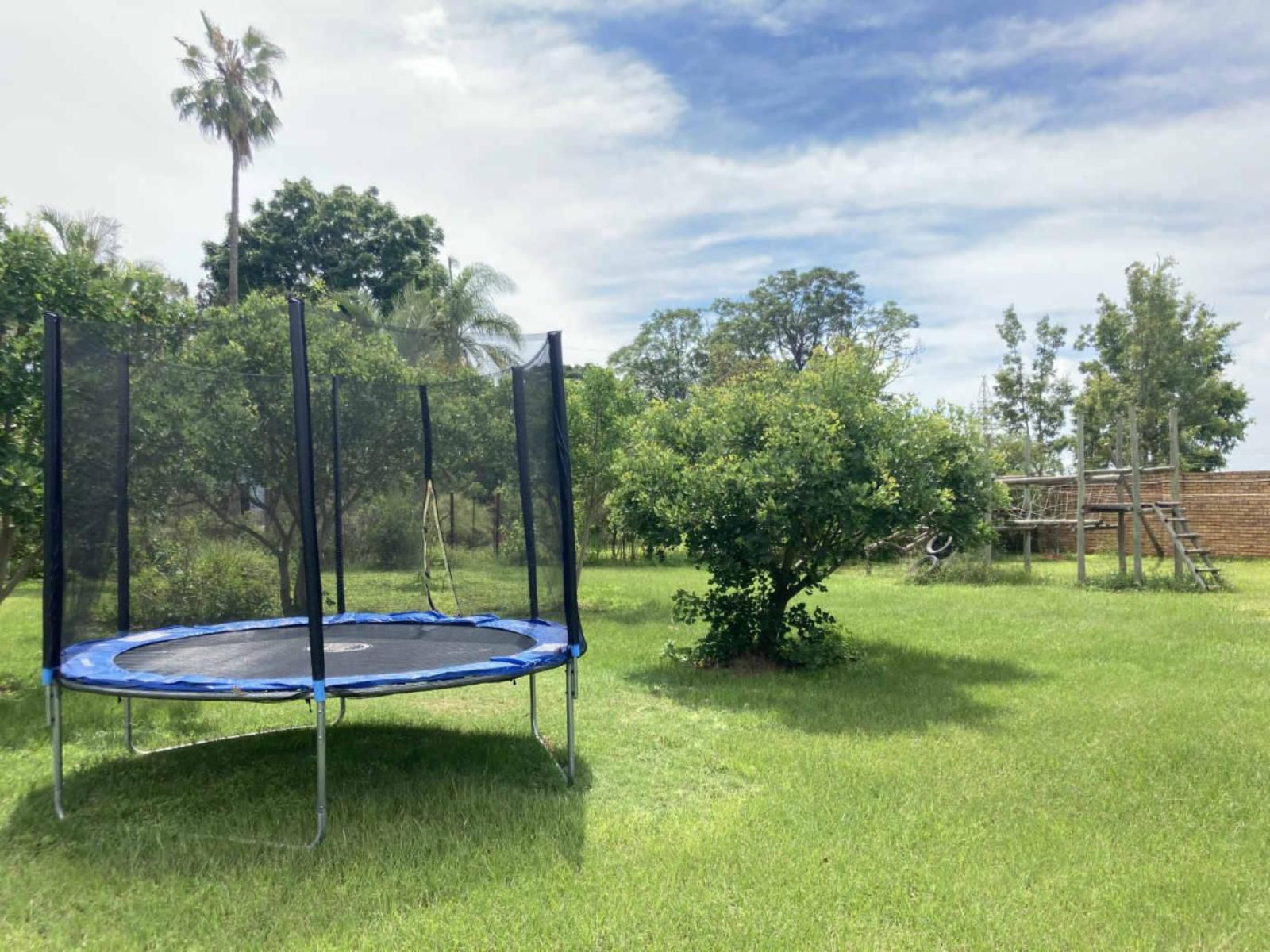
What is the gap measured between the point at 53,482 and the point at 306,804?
1460 mm

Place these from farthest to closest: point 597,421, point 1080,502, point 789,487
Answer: point 1080,502, point 597,421, point 789,487

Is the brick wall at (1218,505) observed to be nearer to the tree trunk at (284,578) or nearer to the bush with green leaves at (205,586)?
the tree trunk at (284,578)

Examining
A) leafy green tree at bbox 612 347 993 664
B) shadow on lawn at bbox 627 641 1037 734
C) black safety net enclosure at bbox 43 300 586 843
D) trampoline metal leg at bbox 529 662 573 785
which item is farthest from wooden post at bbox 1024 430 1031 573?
trampoline metal leg at bbox 529 662 573 785

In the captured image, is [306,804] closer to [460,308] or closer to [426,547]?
[426,547]

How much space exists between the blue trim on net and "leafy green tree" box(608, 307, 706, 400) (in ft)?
74.9

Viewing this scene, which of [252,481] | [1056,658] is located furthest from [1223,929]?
[252,481]

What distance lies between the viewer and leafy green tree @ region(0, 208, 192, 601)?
435 centimetres

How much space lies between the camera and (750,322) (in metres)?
27.3

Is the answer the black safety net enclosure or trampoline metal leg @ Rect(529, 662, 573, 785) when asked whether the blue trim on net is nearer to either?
the black safety net enclosure

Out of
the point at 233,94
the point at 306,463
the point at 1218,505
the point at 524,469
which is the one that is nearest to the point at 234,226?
the point at 233,94

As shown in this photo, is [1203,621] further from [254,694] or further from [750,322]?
[750,322]

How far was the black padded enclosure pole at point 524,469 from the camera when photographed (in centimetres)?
430

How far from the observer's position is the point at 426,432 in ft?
16.7

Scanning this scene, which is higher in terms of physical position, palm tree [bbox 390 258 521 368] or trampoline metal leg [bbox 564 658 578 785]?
palm tree [bbox 390 258 521 368]
